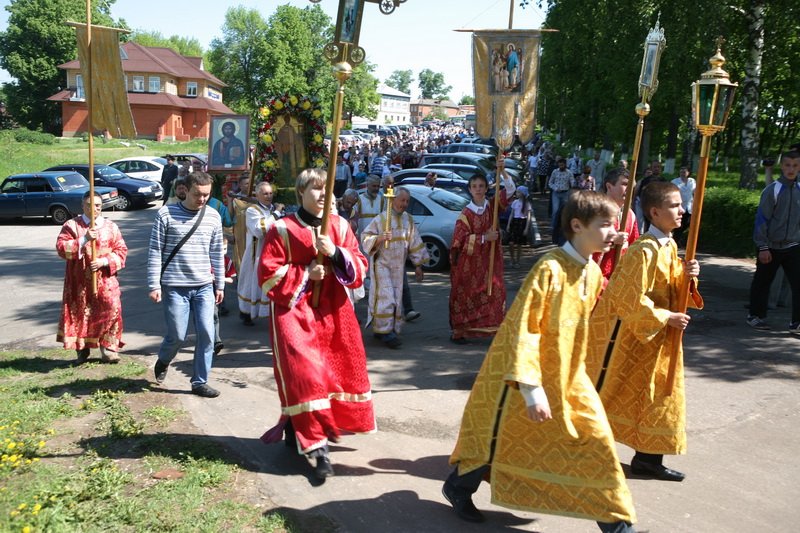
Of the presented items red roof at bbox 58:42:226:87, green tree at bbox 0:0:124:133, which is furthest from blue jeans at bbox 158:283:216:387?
green tree at bbox 0:0:124:133

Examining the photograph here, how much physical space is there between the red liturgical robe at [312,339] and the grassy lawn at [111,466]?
0.57m

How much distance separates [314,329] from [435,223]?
853 cm

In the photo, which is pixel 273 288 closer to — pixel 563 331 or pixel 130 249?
pixel 563 331

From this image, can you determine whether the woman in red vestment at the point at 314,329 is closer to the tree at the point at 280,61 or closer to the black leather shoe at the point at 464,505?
the black leather shoe at the point at 464,505

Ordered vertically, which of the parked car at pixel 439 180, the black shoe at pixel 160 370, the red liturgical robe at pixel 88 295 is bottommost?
the black shoe at pixel 160 370

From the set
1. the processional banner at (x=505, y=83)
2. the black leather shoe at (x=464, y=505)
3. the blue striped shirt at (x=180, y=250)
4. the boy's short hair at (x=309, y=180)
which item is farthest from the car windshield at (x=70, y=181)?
the black leather shoe at (x=464, y=505)

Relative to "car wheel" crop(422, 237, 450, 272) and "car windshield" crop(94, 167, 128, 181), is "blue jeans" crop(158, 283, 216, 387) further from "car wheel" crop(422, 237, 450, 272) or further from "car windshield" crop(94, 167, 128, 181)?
"car windshield" crop(94, 167, 128, 181)

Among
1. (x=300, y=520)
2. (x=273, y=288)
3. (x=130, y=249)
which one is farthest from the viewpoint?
(x=130, y=249)

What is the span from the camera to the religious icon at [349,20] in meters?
4.72

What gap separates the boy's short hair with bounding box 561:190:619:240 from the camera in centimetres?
360

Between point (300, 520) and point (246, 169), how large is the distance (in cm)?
803

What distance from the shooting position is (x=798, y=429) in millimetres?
5668

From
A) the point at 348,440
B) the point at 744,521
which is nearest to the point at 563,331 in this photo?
the point at 744,521

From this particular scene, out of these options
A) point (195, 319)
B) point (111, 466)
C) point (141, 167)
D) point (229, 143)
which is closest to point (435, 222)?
point (229, 143)
